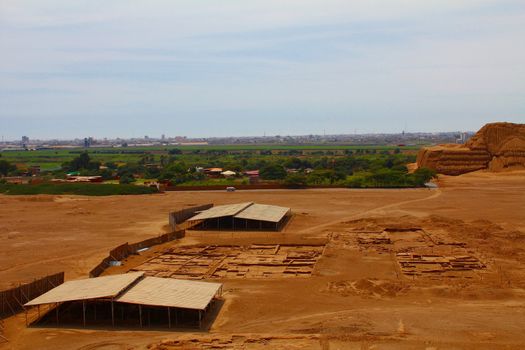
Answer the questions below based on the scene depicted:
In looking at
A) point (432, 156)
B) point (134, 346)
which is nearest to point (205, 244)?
point (134, 346)

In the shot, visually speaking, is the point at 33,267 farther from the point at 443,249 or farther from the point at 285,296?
the point at 443,249

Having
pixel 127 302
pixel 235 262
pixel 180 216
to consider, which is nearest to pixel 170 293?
pixel 127 302

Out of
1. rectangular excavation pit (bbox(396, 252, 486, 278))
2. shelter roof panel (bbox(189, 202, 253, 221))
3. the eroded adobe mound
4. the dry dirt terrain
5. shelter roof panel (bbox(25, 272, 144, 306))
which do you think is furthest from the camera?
the eroded adobe mound

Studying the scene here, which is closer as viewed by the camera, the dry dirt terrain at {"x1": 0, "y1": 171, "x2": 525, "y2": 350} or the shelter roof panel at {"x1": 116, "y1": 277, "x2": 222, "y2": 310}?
the dry dirt terrain at {"x1": 0, "y1": 171, "x2": 525, "y2": 350}

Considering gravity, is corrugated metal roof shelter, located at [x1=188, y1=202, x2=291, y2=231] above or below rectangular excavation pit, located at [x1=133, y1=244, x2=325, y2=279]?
above

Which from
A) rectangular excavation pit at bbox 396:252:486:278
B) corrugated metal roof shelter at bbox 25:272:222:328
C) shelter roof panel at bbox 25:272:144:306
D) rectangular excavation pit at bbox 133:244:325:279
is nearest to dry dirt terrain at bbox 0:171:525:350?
rectangular excavation pit at bbox 396:252:486:278

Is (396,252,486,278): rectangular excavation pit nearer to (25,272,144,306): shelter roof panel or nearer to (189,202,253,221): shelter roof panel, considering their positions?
(189,202,253,221): shelter roof panel

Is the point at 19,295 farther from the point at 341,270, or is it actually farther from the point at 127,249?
the point at 341,270
